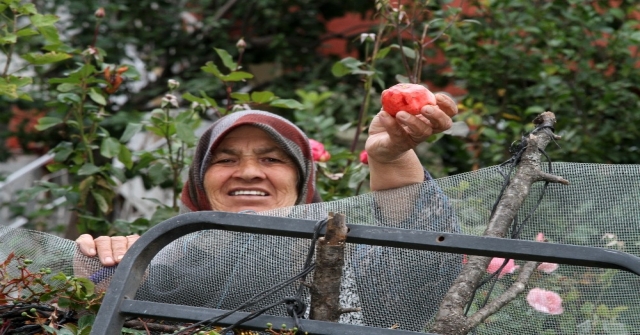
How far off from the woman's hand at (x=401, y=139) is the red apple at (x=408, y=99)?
0.05ft

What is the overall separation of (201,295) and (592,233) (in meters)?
0.81

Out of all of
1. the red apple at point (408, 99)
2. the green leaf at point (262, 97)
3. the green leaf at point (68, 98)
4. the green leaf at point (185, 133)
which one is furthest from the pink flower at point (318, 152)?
the red apple at point (408, 99)

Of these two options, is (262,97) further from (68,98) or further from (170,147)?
(68,98)

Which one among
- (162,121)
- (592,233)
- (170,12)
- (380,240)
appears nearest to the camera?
(380,240)

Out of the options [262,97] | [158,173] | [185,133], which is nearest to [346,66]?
[262,97]

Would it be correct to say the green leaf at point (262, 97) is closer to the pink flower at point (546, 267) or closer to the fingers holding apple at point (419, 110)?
the fingers holding apple at point (419, 110)

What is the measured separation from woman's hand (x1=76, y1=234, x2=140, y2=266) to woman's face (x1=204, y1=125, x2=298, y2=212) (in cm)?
86

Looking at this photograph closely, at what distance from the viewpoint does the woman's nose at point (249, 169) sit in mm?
3100

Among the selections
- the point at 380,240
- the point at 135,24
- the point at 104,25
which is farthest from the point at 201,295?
the point at 135,24

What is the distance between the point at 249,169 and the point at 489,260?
4.06 ft

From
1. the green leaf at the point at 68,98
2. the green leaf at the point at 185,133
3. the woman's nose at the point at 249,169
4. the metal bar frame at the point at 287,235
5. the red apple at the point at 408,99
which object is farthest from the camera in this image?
the green leaf at the point at 68,98

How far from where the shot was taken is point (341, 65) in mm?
3895

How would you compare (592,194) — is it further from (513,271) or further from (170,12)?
(170,12)

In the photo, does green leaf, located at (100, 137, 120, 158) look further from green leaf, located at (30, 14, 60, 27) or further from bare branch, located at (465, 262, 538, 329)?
bare branch, located at (465, 262, 538, 329)
